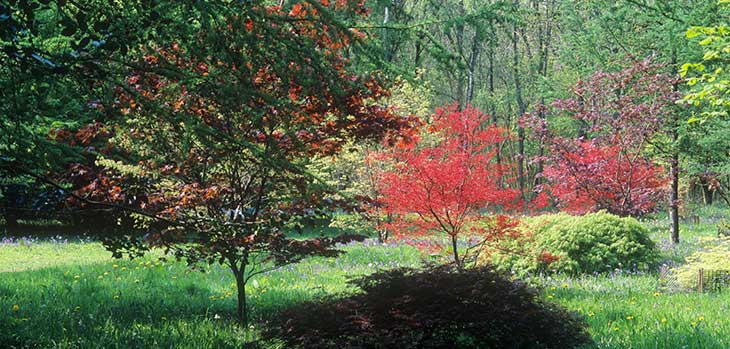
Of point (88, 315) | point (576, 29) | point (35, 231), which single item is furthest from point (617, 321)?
point (576, 29)

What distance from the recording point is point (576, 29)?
31016 mm

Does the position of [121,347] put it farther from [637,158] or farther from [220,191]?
[637,158]

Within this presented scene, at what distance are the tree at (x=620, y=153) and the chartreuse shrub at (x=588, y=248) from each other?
410 cm

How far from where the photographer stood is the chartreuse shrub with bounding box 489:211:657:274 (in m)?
9.95

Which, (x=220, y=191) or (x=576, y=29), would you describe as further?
(x=576, y=29)

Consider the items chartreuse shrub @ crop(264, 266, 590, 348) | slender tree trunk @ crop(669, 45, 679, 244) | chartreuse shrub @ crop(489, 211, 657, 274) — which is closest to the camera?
chartreuse shrub @ crop(264, 266, 590, 348)

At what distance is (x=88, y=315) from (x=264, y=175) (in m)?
2.32

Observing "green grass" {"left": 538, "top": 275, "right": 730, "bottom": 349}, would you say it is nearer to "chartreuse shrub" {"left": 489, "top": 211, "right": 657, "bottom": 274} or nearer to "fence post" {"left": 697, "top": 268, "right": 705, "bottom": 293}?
"fence post" {"left": 697, "top": 268, "right": 705, "bottom": 293}

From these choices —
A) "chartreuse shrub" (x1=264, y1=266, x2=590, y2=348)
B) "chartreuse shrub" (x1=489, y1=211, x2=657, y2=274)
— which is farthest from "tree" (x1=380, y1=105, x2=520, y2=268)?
"chartreuse shrub" (x1=264, y1=266, x2=590, y2=348)

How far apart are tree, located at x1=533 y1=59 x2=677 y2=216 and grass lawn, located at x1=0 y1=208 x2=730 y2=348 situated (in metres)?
3.50

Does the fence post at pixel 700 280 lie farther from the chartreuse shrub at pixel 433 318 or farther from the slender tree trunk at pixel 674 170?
the slender tree trunk at pixel 674 170

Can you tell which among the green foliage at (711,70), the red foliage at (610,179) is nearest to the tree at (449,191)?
the green foliage at (711,70)

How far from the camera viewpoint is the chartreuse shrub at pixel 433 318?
427 cm

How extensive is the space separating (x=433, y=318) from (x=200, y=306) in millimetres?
3735
